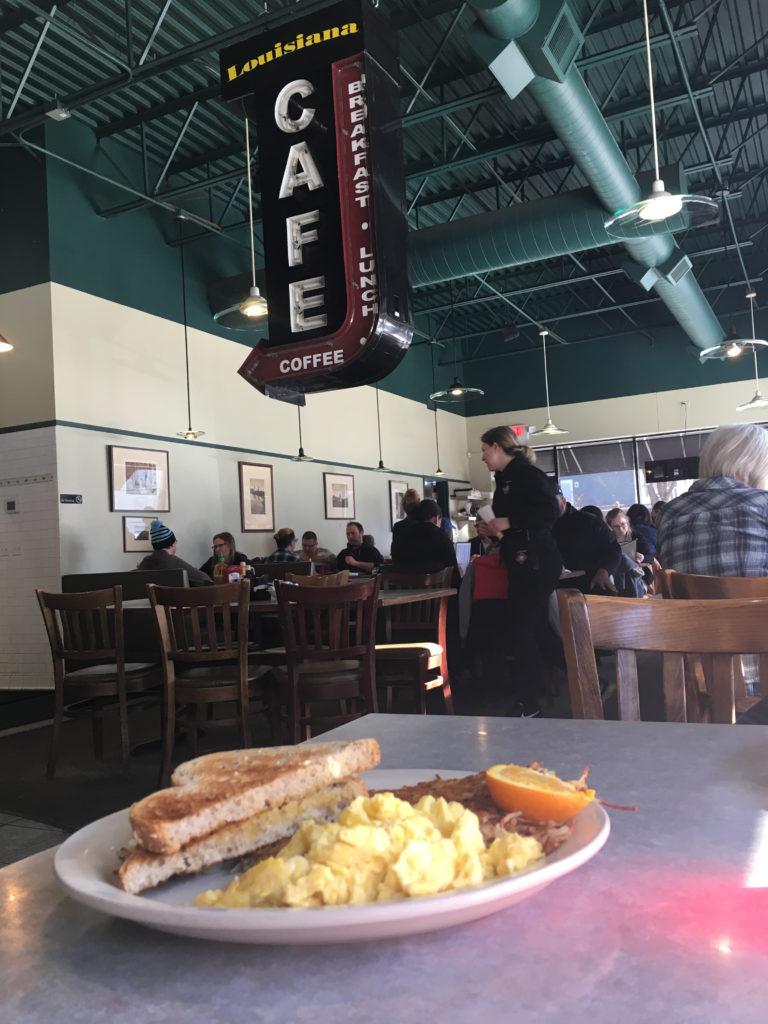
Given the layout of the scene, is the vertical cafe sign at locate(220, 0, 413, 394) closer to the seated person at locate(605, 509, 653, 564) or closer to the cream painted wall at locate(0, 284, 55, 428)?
the cream painted wall at locate(0, 284, 55, 428)

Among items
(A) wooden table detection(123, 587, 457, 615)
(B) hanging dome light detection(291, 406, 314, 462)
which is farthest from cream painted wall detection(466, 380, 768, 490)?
(A) wooden table detection(123, 587, 457, 615)

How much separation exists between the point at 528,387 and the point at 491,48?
10.0m

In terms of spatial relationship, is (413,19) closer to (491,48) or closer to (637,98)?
(491,48)

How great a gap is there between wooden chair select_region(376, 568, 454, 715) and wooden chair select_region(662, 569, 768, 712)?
2.05 m

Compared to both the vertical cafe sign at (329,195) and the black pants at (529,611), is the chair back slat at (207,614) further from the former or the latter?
the black pants at (529,611)

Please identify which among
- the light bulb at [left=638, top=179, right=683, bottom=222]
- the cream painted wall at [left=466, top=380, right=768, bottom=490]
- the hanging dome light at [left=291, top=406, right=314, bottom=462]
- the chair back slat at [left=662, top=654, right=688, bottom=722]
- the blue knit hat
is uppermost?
the cream painted wall at [left=466, top=380, right=768, bottom=490]

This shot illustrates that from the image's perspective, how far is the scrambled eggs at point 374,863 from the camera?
0.46 meters

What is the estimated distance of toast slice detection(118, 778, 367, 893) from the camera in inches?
19.3

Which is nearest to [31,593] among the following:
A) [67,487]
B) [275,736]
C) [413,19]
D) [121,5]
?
[67,487]

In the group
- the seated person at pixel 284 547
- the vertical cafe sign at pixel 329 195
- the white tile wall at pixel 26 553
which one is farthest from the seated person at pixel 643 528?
the white tile wall at pixel 26 553

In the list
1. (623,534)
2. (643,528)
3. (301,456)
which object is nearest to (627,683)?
(643,528)

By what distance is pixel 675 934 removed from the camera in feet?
1.53

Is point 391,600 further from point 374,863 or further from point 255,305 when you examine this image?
point 374,863

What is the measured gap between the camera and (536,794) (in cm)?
56
